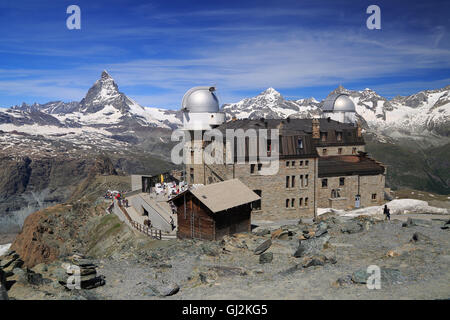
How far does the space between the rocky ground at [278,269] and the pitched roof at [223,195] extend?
302cm

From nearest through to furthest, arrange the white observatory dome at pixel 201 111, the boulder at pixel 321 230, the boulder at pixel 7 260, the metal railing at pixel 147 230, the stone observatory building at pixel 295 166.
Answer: the boulder at pixel 7 260 < the boulder at pixel 321 230 < the metal railing at pixel 147 230 < the stone observatory building at pixel 295 166 < the white observatory dome at pixel 201 111

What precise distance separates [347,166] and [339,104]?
27.6m

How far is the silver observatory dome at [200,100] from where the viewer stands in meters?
53.5

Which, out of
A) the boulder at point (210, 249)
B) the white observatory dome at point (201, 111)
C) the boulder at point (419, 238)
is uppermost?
the white observatory dome at point (201, 111)

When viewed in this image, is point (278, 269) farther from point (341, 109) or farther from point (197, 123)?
point (341, 109)

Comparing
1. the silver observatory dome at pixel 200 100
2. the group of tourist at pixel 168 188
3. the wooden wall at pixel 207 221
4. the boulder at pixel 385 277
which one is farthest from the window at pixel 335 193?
the boulder at pixel 385 277

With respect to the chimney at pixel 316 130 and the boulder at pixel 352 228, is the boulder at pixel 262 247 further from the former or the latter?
the chimney at pixel 316 130

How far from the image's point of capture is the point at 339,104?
7538cm

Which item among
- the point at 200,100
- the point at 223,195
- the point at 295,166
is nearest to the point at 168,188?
the point at 200,100

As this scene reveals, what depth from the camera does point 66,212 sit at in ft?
220

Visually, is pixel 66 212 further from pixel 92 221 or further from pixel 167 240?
pixel 167 240

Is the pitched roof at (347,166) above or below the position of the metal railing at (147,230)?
above

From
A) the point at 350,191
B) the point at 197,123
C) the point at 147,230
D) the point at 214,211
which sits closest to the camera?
the point at 214,211
